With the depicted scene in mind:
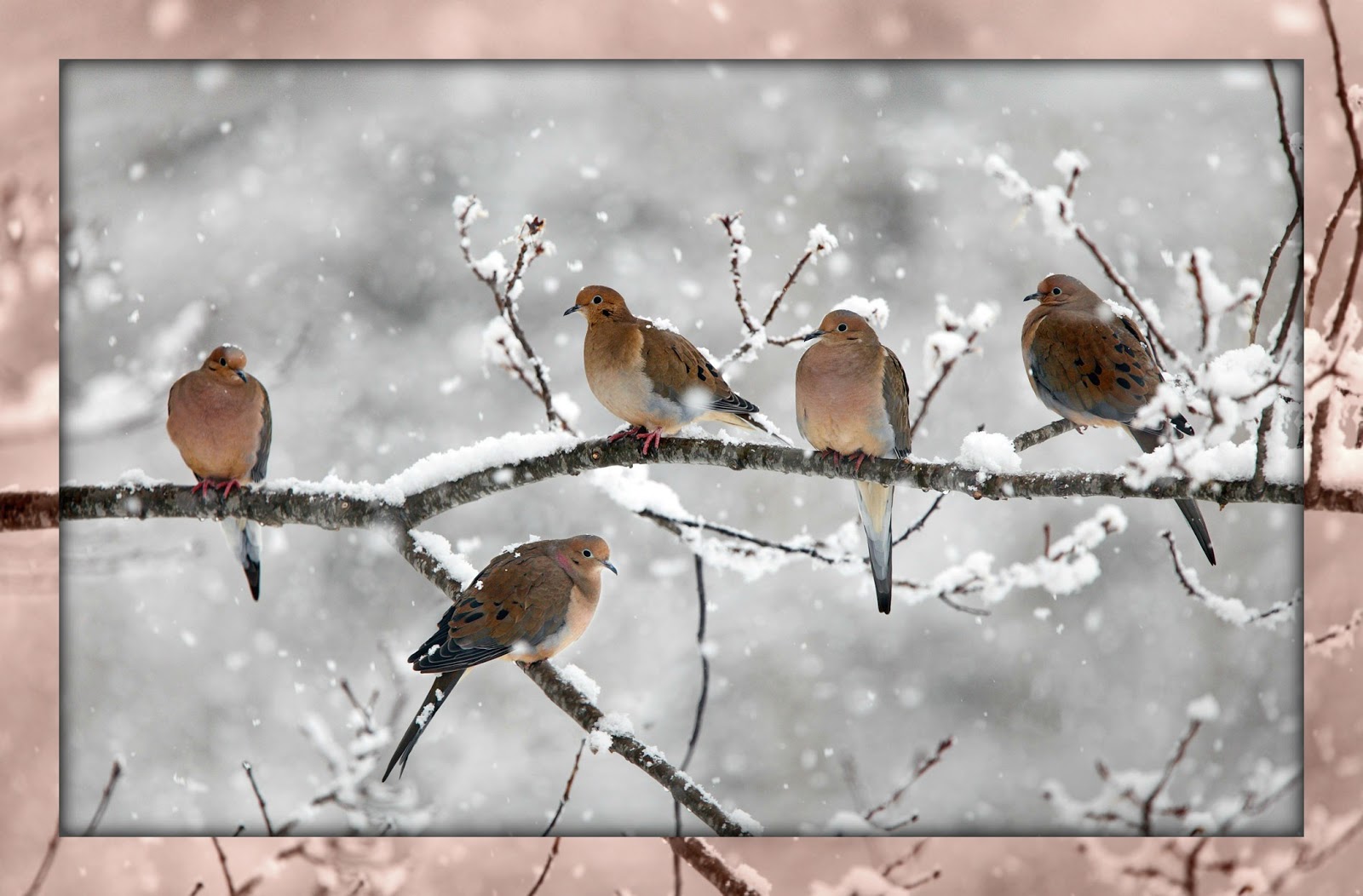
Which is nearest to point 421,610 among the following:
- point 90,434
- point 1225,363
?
point 90,434

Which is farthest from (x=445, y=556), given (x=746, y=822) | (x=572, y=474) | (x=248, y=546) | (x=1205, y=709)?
(x=1205, y=709)

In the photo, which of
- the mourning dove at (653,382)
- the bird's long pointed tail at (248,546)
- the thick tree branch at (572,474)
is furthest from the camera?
the bird's long pointed tail at (248,546)

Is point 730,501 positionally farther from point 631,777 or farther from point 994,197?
point 994,197

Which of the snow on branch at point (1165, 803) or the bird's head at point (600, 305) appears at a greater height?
the bird's head at point (600, 305)

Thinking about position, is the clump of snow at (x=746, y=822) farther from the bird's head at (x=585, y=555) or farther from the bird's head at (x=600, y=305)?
the bird's head at (x=600, y=305)

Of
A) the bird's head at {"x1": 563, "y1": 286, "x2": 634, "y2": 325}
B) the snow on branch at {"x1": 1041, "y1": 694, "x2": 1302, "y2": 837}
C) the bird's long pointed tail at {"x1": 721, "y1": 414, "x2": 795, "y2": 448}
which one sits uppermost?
the bird's head at {"x1": 563, "y1": 286, "x2": 634, "y2": 325}

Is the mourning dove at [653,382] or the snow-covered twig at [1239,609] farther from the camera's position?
the snow-covered twig at [1239,609]

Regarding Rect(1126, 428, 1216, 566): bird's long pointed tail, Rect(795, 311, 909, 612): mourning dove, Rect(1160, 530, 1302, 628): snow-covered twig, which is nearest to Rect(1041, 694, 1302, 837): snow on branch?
Rect(1160, 530, 1302, 628): snow-covered twig

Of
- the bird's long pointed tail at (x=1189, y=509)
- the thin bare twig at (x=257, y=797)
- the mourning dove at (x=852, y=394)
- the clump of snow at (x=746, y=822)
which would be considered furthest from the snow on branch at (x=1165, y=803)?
the thin bare twig at (x=257, y=797)

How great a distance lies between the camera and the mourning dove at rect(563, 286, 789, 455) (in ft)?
7.12

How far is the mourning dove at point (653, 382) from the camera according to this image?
7.12 feet

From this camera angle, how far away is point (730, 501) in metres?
2.82

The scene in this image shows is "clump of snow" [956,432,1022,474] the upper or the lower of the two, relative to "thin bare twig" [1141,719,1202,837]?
upper

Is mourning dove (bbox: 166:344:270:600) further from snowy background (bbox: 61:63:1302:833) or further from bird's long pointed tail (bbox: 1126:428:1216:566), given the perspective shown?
bird's long pointed tail (bbox: 1126:428:1216:566)
